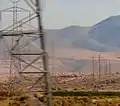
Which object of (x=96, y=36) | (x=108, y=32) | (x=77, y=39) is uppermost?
(x=108, y=32)

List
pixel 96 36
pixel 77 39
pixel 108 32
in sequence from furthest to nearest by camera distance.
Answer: pixel 108 32
pixel 96 36
pixel 77 39

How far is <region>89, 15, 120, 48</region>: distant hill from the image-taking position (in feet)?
324

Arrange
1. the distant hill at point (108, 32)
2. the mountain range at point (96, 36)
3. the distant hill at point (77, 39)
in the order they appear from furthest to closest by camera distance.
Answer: the distant hill at point (108, 32) → the mountain range at point (96, 36) → the distant hill at point (77, 39)

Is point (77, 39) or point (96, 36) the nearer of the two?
point (77, 39)

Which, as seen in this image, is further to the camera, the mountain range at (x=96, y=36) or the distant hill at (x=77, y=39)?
the mountain range at (x=96, y=36)

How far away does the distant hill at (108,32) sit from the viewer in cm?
9869

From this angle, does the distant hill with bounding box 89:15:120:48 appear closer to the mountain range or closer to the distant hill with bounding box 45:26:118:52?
the mountain range

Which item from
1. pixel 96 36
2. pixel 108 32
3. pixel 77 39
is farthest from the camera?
pixel 108 32

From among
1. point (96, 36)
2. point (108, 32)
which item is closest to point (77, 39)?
point (96, 36)

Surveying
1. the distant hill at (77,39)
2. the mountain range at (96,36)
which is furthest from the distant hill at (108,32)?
the distant hill at (77,39)

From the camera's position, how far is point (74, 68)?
5156cm

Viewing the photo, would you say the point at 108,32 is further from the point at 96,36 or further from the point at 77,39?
the point at 77,39

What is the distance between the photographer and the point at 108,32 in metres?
107

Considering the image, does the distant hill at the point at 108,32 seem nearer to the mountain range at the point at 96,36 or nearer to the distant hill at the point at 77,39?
the mountain range at the point at 96,36
